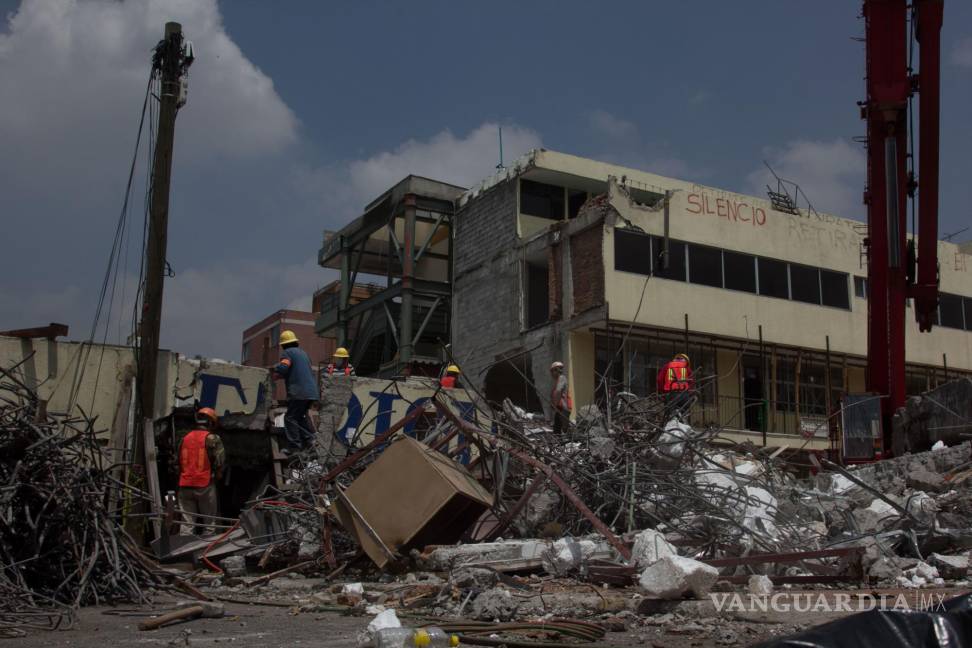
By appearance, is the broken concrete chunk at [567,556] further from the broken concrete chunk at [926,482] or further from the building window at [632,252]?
the building window at [632,252]

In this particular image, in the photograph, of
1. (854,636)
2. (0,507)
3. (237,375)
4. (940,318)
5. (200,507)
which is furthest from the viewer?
(940,318)

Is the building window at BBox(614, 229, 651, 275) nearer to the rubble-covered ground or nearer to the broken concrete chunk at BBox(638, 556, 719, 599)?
the rubble-covered ground

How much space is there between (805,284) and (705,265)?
334 centimetres

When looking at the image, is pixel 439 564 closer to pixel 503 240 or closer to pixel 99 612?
pixel 99 612

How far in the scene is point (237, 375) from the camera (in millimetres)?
11141

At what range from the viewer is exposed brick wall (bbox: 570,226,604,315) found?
19641 mm

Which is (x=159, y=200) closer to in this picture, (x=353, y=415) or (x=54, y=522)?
(x=353, y=415)

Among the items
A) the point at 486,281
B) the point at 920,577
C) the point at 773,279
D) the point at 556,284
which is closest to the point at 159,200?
the point at 920,577

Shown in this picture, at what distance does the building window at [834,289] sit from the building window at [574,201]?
639 centimetres

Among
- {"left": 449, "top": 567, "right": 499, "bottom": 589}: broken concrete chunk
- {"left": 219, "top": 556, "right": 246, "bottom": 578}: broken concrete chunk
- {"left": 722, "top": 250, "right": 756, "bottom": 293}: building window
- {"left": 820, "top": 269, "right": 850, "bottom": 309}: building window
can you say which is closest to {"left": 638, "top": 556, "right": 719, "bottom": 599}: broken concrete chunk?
{"left": 449, "top": 567, "right": 499, "bottom": 589}: broken concrete chunk

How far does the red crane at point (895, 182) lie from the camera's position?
1352 centimetres

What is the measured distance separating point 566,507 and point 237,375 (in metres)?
5.48

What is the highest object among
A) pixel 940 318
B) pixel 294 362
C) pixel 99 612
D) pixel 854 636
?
pixel 940 318

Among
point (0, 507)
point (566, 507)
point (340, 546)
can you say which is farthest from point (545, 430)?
point (0, 507)
